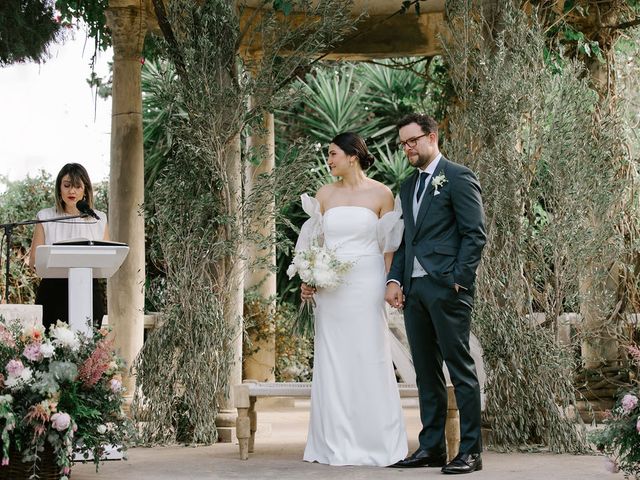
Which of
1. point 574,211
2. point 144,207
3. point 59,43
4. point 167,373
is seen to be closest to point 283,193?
point 144,207

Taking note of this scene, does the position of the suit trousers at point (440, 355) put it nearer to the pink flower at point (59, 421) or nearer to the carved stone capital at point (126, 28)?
the pink flower at point (59, 421)

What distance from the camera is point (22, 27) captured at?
34.4 ft

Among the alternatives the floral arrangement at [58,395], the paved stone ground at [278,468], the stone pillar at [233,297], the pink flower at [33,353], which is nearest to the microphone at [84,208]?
the floral arrangement at [58,395]

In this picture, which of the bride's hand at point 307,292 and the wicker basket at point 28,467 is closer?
the wicker basket at point 28,467

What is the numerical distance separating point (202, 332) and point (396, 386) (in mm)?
1675

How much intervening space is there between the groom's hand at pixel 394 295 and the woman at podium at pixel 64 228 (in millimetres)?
1911

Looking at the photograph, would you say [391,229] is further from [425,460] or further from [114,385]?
[114,385]

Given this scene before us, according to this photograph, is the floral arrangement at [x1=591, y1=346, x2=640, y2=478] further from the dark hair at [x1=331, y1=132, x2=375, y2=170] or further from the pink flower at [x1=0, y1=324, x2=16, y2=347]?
the pink flower at [x1=0, y1=324, x2=16, y2=347]

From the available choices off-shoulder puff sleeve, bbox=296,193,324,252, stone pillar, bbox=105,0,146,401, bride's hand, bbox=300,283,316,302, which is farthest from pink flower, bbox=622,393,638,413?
stone pillar, bbox=105,0,146,401

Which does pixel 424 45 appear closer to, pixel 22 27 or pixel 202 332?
pixel 22 27

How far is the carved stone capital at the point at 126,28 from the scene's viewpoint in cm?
1052

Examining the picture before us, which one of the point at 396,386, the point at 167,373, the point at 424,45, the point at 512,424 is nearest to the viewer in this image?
the point at 396,386

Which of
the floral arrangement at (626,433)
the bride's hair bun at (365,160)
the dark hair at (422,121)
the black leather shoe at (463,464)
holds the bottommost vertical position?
the black leather shoe at (463,464)

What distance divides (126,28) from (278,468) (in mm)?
5652
